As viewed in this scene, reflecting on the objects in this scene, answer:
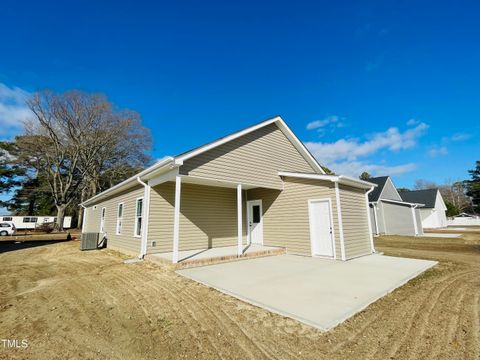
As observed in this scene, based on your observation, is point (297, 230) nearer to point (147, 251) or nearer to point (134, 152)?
point (147, 251)

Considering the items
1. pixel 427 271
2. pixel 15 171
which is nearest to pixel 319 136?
pixel 427 271

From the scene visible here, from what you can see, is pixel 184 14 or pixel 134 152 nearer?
pixel 184 14

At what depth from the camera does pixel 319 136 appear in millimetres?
20312

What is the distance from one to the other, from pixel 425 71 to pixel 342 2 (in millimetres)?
5600

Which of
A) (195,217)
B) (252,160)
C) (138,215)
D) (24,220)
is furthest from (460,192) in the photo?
(24,220)

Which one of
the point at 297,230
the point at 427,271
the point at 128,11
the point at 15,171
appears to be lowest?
the point at 427,271

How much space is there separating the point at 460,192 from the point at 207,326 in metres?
70.9

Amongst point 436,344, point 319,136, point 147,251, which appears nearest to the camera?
point 436,344

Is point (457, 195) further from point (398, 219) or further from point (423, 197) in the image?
point (398, 219)

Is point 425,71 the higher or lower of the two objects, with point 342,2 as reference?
lower

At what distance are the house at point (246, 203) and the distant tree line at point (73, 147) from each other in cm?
1587

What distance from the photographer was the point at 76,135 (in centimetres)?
2339

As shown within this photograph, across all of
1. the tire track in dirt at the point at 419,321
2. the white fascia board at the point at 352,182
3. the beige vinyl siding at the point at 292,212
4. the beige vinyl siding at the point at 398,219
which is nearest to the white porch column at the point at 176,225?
the beige vinyl siding at the point at 292,212

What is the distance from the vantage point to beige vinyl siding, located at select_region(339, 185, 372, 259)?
8188 mm
